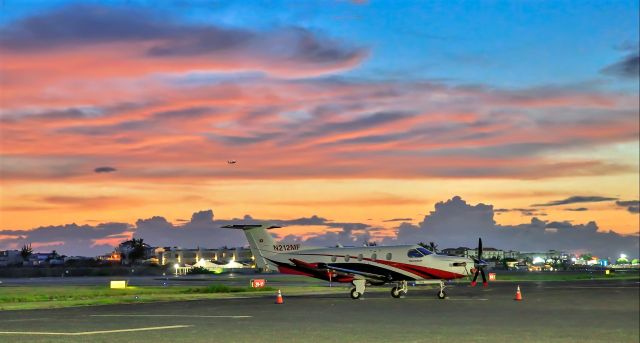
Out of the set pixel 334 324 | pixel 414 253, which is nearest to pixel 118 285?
pixel 414 253

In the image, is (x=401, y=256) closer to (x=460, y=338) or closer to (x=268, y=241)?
(x=268, y=241)

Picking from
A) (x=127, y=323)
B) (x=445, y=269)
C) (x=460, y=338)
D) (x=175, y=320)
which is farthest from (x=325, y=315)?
(x=445, y=269)

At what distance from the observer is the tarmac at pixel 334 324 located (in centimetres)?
2288

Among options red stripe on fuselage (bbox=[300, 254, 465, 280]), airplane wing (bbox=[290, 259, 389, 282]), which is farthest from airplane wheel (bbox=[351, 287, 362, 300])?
red stripe on fuselage (bbox=[300, 254, 465, 280])

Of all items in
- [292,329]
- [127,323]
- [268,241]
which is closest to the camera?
[292,329]

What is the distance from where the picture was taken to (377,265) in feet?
171

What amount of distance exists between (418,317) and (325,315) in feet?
13.0

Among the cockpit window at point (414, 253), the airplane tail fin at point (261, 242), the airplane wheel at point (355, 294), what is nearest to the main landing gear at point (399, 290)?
the cockpit window at point (414, 253)

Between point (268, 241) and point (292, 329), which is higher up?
point (268, 241)

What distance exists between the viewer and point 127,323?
28469 millimetres

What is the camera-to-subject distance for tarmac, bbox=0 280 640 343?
22.9 meters

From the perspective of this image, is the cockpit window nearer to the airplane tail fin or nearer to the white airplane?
the white airplane

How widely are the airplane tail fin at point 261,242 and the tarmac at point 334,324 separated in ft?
53.9

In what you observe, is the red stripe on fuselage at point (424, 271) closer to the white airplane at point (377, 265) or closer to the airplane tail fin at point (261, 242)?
the white airplane at point (377, 265)
